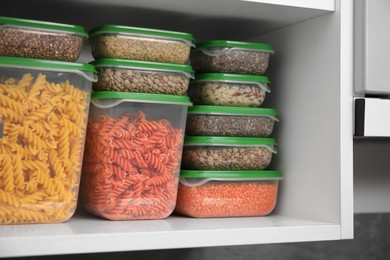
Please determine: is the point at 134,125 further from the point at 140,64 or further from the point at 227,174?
the point at 227,174

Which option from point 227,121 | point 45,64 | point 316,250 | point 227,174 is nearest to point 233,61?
point 227,121

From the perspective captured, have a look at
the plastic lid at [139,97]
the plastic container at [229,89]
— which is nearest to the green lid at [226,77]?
the plastic container at [229,89]

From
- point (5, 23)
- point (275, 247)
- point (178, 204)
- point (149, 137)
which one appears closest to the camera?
point (5, 23)

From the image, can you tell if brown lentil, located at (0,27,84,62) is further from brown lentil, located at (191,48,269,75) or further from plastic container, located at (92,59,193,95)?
brown lentil, located at (191,48,269,75)

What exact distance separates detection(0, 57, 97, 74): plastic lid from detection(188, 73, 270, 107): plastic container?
→ 0.83ft

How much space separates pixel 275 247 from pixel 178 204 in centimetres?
45

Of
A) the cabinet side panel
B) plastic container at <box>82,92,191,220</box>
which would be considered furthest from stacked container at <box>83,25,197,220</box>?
the cabinet side panel

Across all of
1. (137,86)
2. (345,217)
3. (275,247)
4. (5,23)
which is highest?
(5,23)

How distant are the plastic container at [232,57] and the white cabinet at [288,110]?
56 mm

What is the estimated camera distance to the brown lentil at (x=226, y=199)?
1.21 metres

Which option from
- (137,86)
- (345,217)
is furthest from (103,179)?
(345,217)

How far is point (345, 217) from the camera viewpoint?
45.9 inches

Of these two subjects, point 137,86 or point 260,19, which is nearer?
point 137,86

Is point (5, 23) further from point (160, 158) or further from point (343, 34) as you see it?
point (343, 34)
